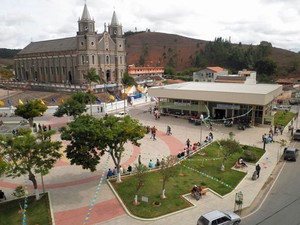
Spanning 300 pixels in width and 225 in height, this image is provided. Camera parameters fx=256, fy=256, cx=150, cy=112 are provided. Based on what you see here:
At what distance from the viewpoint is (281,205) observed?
1645 centimetres

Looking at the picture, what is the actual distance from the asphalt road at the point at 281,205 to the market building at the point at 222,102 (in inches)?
624

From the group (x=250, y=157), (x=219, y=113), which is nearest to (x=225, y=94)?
(x=219, y=113)

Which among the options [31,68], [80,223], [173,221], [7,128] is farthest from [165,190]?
[31,68]

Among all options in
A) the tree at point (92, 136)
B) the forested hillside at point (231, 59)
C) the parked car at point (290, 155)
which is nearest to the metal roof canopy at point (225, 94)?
the parked car at point (290, 155)

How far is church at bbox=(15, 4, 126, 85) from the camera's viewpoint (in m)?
69.6

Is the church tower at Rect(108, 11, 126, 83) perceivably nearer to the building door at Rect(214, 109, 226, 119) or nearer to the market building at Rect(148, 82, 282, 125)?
the market building at Rect(148, 82, 282, 125)

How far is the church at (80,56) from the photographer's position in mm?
69562

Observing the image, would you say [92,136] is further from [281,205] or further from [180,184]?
[281,205]

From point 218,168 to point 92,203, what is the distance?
11167mm

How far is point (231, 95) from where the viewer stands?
36188 millimetres

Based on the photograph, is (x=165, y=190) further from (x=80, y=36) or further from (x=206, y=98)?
(x=80, y=36)

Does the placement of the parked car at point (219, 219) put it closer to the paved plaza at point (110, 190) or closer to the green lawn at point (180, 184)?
the paved plaza at point (110, 190)

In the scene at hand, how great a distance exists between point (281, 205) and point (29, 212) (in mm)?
16023

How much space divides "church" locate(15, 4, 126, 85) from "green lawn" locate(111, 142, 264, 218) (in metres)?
54.2
